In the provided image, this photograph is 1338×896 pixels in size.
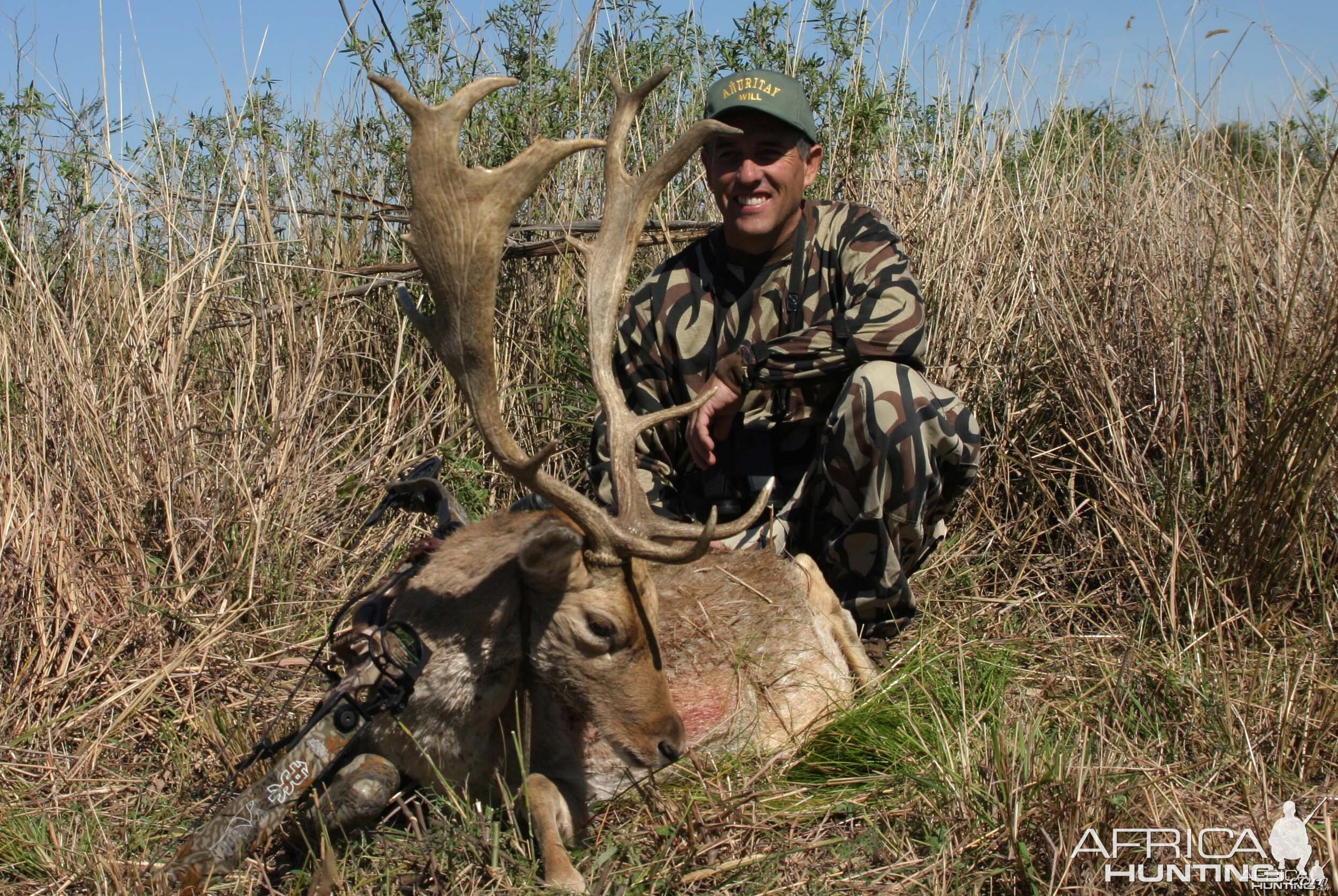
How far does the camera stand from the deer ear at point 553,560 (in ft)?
9.78

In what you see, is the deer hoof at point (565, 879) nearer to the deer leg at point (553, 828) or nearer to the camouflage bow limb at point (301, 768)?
the deer leg at point (553, 828)

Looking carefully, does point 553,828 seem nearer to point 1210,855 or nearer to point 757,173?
point 1210,855

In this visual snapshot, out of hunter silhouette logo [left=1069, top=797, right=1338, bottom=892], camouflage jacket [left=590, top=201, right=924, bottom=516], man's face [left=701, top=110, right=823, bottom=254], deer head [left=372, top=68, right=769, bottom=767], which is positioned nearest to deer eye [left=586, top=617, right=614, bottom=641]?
deer head [left=372, top=68, right=769, bottom=767]

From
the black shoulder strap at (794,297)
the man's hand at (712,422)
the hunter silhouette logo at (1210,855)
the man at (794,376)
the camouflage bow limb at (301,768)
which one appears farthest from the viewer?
the black shoulder strap at (794,297)

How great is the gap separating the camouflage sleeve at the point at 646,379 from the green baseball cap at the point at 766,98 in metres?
0.84

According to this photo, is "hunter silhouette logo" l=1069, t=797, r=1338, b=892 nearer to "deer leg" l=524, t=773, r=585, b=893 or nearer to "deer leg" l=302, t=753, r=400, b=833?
"deer leg" l=524, t=773, r=585, b=893

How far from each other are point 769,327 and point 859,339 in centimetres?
56

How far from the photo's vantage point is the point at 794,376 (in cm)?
444

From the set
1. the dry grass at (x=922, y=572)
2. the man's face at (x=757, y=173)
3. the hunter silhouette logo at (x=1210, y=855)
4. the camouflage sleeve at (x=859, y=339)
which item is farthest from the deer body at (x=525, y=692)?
the man's face at (x=757, y=173)

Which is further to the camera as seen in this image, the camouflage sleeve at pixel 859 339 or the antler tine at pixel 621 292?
the camouflage sleeve at pixel 859 339

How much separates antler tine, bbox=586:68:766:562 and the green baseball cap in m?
1.06

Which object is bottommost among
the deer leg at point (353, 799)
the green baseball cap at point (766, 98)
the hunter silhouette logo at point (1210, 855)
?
the hunter silhouette logo at point (1210, 855)

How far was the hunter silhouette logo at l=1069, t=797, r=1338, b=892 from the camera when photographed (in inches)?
97.7

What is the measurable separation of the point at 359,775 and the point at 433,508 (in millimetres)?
962
